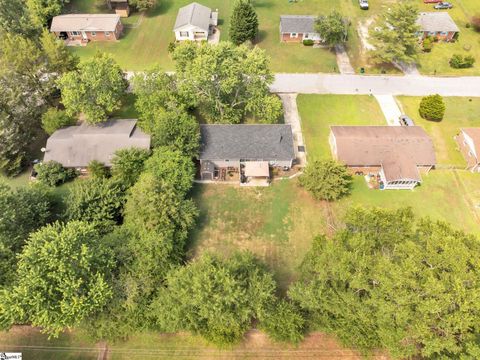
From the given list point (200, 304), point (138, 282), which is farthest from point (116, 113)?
point (200, 304)

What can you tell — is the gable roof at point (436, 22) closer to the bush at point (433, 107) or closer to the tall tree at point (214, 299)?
the bush at point (433, 107)

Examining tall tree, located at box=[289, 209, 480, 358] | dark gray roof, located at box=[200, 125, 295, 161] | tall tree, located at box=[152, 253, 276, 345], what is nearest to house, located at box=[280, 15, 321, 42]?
dark gray roof, located at box=[200, 125, 295, 161]

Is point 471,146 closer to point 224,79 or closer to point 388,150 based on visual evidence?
point 388,150

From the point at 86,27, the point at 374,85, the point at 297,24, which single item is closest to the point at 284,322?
the point at 374,85

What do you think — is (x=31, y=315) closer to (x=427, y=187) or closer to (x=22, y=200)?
(x=22, y=200)

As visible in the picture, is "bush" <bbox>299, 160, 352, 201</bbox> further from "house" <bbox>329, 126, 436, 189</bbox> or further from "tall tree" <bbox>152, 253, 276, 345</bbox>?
"tall tree" <bbox>152, 253, 276, 345</bbox>

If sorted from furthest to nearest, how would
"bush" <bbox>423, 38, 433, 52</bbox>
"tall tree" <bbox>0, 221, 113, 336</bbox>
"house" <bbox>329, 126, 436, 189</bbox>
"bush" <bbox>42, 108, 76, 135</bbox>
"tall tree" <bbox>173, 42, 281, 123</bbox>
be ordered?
1. "bush" <bbox>423, 38, 433, 52</bbox>
2. "bush" <bbox>42, 108, 76, 135</bbox>
3. "tall tree" <bbox>173, 42, 281, 123</bbox>
4. "house" <bbox>329, 126, 436, 189</bbox>
5. "tall tree" <bbox>0, 221, 113, 336</bbox>
